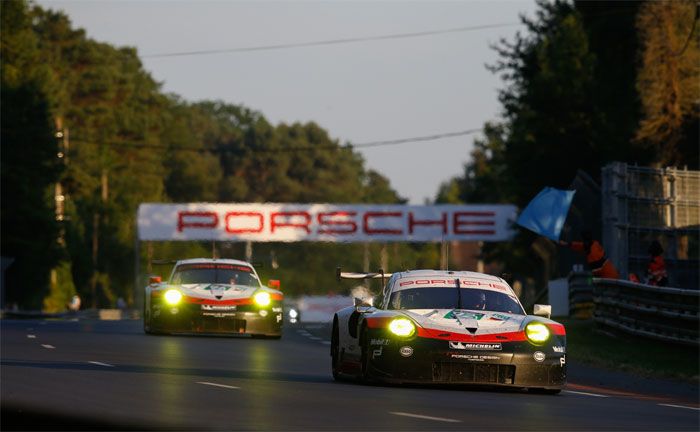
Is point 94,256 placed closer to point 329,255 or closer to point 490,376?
point 329,255

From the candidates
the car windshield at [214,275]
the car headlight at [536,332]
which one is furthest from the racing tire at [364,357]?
the car windshield at [214,275]

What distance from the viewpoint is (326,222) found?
229 feet

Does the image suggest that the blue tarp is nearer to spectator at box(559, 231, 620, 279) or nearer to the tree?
the tree

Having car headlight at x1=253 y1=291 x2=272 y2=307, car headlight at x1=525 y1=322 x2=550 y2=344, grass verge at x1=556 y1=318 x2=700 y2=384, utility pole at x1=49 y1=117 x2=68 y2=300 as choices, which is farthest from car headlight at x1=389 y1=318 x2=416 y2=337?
utility pole at x1=49 y1=117 x2=68 y2=300

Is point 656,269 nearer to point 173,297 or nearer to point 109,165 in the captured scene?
point 173,297

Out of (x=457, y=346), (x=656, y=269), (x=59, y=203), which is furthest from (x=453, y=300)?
(x=59, y=203)

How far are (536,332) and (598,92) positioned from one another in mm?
42033

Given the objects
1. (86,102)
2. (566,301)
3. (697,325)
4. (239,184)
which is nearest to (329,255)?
(239,184)

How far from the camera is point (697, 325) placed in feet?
81.0

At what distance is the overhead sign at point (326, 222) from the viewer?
227 feet

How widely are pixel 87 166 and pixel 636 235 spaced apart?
8528cm

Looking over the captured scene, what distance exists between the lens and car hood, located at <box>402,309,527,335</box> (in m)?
18.0

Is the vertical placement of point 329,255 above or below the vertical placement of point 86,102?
below

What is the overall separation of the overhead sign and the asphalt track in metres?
44.9
